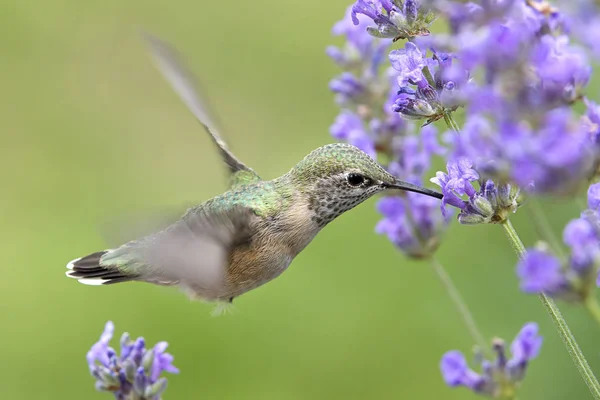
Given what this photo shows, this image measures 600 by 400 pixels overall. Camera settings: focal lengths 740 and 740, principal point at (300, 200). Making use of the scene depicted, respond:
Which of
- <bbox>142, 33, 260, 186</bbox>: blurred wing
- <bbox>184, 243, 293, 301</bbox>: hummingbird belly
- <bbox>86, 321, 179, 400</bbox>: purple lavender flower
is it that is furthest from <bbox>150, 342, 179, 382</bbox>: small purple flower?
<bbox>142, 33, 260, 186</bbox>: blurred wing

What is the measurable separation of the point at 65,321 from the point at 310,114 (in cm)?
331

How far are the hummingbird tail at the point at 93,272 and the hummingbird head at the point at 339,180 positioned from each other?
714 millimetres

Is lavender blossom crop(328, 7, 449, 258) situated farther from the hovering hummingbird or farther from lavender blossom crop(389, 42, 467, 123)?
lavender blossom crop(389, 42, 467, 123)

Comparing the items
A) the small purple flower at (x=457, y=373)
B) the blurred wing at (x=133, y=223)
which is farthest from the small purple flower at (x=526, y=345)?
the blurred wing at (x=133, y=223)

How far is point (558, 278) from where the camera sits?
1.38 meters

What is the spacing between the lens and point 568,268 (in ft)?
4.58

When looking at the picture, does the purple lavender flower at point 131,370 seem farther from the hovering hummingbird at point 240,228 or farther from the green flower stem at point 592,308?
the green flower stem at point 592,308

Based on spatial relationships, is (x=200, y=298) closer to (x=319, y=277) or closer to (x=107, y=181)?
(x=319, y=277)

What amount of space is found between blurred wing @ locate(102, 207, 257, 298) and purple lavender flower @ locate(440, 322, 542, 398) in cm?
82

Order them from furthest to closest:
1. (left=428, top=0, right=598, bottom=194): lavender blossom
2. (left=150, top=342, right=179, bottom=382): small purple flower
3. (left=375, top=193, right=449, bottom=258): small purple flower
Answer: (left=375, top=193, right=449, bottom=258): small purple flower < (left=150, top=342, right=179, bottom=382): small purple flower < (left=428, top=0, right=598, bottom=194): lavender blossom

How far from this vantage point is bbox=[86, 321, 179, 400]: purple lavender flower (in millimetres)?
2002

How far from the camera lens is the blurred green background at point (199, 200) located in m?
4.43

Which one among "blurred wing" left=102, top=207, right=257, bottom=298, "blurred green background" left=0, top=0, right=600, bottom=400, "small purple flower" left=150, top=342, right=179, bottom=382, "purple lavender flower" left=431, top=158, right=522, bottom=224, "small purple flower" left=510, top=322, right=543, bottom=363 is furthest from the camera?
"blurred green background" left=0, top=0, right=600, bottom=400

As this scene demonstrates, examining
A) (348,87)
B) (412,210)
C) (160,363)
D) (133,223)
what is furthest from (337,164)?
(160,363)
